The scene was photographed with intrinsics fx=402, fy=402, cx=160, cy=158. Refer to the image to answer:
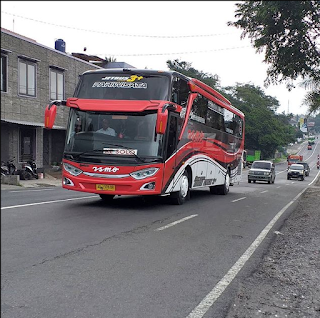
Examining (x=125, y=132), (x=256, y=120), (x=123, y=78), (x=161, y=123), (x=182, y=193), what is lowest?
(x=182, y=193)

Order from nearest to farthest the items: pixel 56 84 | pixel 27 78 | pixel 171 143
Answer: pixel 171 143, pixel 27 78, pixel 56 84

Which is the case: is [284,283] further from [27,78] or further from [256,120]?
[256,120]

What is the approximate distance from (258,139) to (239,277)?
7278 centimetres

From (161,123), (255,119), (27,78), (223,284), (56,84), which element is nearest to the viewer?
(223,284)

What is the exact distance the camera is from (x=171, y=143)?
10.8 meters

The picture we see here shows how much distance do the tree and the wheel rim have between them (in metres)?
5.43

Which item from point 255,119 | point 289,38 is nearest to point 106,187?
point 289,38

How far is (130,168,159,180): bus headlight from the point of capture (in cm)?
996

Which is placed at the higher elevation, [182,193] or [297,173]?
[182,193]

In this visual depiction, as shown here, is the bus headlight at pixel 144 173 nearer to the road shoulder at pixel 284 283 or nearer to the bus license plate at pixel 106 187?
the bus license plate at pixel 106 187

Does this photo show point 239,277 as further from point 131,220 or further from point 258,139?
point 258,139

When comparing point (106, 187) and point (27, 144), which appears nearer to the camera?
point (106, 187)

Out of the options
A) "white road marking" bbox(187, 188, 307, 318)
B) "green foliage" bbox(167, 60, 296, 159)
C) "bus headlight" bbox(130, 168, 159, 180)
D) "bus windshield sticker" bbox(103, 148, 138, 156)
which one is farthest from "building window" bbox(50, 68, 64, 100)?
"green foliage" bbox(167, 60, 296, 159)

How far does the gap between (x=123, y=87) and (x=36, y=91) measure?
569 inches
